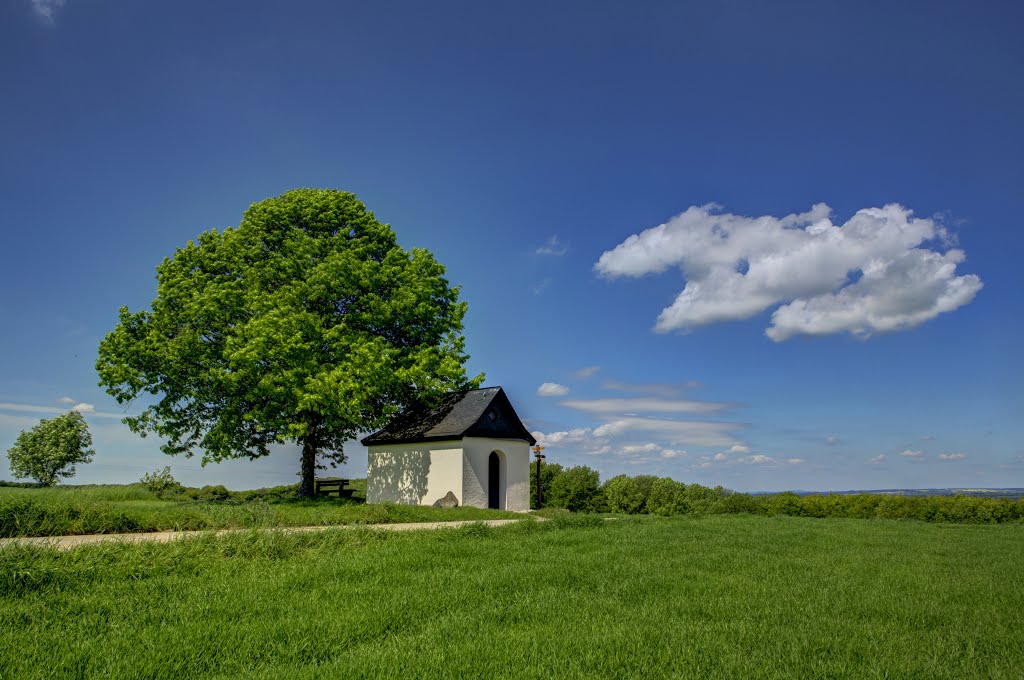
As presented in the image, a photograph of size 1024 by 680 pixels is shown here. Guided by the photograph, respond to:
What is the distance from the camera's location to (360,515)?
15562 millimetres

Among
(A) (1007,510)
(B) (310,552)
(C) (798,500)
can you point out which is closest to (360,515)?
(B) (310,552)

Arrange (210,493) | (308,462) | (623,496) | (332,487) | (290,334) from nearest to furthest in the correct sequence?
1. (290,334)
2. (308,462)
3. (210,493)
4. (332,487)
5. (623,496)

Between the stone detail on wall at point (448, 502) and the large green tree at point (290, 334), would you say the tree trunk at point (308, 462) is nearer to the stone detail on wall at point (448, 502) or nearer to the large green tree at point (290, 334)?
the large green tree at point (290, 334)

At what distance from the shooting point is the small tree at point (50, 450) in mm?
38344

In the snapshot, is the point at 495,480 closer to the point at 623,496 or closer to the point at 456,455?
the point at 456,455

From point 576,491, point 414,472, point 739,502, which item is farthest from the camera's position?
point 576,491

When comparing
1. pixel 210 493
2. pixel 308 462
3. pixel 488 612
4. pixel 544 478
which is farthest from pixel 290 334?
pixel 544 478

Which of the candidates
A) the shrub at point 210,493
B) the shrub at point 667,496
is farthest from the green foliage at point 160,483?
the shrub at point 667,496

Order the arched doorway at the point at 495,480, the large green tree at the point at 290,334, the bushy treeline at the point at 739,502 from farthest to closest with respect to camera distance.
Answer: the arched doorway at the point at 495,480, the bushy treeline at the point at 739,502, the large green tree at the point at 290,334

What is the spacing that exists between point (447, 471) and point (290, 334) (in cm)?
790

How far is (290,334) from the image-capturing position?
2094 cm

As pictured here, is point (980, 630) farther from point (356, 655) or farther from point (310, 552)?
point (310, 552)

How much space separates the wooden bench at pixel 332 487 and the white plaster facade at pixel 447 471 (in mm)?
1864

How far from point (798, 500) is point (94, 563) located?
2669 centimetres
